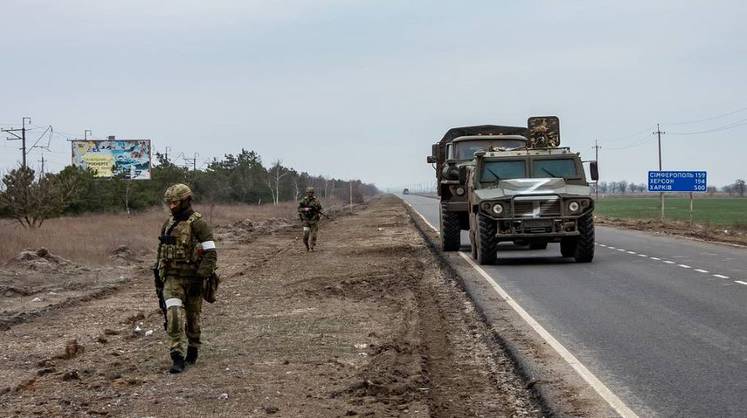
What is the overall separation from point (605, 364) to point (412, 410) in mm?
2399

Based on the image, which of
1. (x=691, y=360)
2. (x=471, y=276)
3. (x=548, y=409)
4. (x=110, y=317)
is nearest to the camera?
(x=548, y=409)

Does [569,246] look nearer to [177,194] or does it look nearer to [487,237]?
[487,237]

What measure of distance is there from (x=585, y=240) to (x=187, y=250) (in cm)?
1214

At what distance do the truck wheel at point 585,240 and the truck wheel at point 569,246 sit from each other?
279mm

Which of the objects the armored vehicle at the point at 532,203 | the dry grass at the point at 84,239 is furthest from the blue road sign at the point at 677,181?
the dry grass at the point at 84,239

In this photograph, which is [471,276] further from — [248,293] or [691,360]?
[691,360]

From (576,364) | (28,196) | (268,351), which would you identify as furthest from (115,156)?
(576,364)

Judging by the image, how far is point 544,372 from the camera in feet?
25.6

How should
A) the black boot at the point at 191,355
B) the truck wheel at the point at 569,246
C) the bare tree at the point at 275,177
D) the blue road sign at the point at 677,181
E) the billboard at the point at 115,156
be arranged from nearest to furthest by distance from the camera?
the black boot at the point at 191,355
the truck wheel at the point at 569,246
the blue road sign at the point at 677,181
the billboard at the point at 115,156
the bare tree at the point at 275,177

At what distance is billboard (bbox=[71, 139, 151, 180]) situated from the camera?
54.3 meters

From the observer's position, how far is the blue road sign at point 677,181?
40125mm

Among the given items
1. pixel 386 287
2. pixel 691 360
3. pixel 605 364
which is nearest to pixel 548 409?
pixel 605 364

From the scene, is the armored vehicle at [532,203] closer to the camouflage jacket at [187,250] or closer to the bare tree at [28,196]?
the camouflage jacket at [187,250]

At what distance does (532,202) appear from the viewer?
59.5 ft
